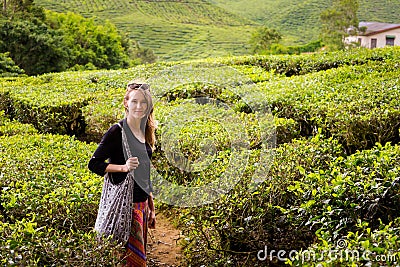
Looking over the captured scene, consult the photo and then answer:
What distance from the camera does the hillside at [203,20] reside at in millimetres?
50375

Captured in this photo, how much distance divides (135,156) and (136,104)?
324 mm

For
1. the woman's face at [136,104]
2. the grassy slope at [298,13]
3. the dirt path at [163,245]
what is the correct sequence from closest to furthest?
the woman's face at [136,104] < the dirt path at [163,245] < the grassy slope at [298,13]

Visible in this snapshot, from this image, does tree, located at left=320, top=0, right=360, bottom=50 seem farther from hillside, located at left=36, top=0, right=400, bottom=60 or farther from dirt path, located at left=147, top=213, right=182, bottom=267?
dirt path, located at left=147, top=213, right=182, bottom=267

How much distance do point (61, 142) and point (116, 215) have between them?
2.38 m

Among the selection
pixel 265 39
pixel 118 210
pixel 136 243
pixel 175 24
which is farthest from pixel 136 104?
pixel 175 24

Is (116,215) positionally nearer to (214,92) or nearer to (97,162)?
(97,162)

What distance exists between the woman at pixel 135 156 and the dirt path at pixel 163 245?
63 centimetres

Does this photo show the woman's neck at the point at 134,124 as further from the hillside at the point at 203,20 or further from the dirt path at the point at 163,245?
the hillside at the point at 203,20

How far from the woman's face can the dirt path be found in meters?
1.13

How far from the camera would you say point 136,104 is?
120 inches

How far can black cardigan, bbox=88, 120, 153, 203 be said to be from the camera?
297cm

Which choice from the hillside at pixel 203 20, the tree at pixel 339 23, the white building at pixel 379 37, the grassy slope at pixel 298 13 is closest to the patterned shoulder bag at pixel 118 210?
the white building at pixel 379 37

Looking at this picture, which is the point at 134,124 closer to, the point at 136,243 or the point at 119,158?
the point at 119,158

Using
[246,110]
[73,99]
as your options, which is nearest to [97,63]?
[73,99]
